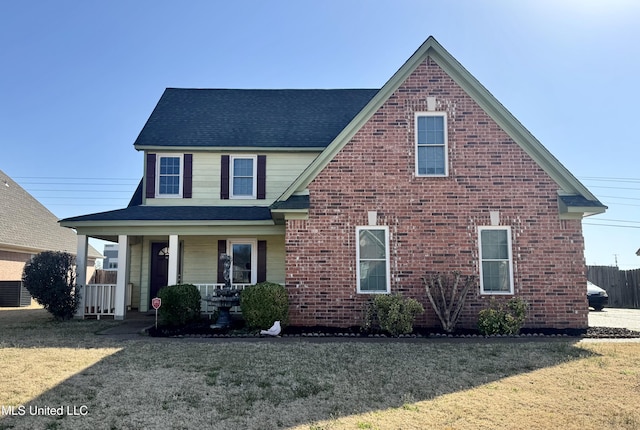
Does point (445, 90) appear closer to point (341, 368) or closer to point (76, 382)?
point (341, 368)

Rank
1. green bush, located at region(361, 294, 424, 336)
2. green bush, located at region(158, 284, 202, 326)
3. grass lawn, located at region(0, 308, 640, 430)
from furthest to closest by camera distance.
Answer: green bush, located at region(158, 284, 202, 326)
green bush, located at region(361, 294, 424, 336)
grass lawn, located at region(0, 308, 640, 430)

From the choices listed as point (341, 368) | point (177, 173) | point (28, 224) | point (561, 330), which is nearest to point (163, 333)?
point (341, 368)

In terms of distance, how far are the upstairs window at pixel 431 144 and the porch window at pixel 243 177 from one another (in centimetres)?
636

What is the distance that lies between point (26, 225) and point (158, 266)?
10203 mm

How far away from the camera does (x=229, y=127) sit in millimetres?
17125

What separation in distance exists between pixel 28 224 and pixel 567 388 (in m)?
24.4

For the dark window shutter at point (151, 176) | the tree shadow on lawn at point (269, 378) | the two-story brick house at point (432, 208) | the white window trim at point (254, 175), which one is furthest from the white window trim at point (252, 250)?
the tree shadow on lawn at point (269, 378)

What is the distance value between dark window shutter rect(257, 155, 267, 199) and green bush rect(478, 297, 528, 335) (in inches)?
326

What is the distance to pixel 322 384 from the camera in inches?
257

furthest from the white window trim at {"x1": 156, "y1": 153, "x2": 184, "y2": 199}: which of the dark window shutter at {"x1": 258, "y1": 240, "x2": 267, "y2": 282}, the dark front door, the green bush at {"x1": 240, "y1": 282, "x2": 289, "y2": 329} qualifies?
the green bush at {"x1": 240, "y1": 282, "x2": 289, "y2": 329}

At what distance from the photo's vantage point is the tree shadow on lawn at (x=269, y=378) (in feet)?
17.5

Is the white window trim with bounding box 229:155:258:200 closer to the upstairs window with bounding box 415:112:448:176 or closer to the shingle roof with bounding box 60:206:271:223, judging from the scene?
the shingle roof with bounding box 60:206:271:223

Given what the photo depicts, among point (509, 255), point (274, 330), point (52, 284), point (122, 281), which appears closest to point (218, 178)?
point (122, 281)

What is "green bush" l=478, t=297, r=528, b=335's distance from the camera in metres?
10.8
